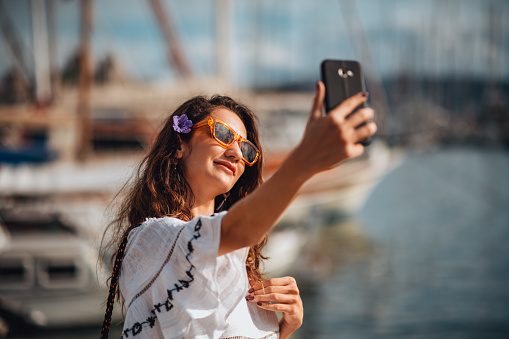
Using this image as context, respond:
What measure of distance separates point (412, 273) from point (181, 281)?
17118 millimetres

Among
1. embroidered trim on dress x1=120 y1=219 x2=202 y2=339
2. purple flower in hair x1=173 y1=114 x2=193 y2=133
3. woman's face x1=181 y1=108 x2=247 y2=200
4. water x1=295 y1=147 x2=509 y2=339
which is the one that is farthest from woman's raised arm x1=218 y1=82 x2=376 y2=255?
water x1=295 y1=147 x2=509 y2=339

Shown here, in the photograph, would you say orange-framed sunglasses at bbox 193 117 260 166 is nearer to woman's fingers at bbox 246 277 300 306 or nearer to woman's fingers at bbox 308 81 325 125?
woman's fingers at bbox 246 277 300 306

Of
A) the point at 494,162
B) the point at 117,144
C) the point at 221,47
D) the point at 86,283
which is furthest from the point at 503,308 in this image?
the point at 494,162

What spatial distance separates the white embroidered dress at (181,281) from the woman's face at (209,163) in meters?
0.21

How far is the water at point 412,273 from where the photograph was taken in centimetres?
1286

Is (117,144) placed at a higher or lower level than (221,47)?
lower

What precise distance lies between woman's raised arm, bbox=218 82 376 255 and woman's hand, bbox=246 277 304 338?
460 mm

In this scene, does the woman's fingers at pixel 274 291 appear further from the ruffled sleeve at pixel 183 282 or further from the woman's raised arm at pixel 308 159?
the woman's raised arm at pixel 308 159

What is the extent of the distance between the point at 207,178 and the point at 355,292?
14592 millimetres

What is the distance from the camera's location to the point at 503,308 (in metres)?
14.0

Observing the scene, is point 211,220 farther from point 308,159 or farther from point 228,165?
point 228,165

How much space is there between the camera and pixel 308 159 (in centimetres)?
102

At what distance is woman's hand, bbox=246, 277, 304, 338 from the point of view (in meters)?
1.53

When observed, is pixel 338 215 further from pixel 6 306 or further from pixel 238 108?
pixel 238 108
